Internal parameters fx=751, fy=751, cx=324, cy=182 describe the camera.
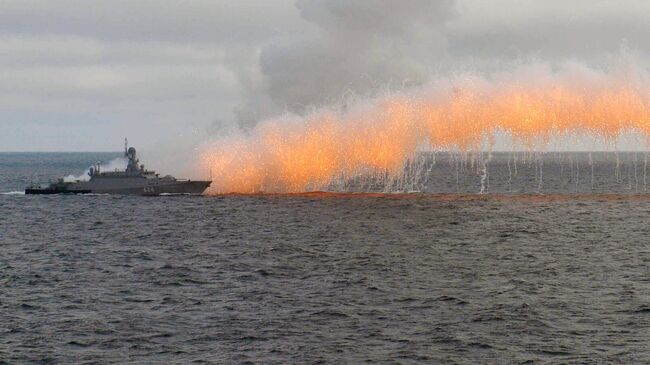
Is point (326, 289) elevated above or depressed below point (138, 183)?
below

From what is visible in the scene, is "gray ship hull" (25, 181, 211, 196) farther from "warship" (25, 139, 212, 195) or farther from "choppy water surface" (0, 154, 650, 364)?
"choppy water surface" (0, 154, 650, 364)

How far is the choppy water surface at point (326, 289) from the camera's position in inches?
1554

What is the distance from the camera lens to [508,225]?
99.9 meters

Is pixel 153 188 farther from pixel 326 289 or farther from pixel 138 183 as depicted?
pixel 326 289

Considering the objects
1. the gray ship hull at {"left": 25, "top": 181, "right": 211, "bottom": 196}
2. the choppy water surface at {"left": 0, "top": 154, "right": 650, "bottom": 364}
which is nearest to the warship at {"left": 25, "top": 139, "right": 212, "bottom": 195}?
the gray ship hull at {"left": 25, "top": 181, "right": 211, "bottom": 196}

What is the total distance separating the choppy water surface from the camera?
39.5m

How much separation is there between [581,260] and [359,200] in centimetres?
6909

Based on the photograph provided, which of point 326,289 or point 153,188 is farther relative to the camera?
point 153,188

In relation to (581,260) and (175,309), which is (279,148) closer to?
(581,260)

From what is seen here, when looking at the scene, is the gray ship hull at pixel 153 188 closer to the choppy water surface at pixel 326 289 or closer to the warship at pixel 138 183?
the warship at pixel 138 183

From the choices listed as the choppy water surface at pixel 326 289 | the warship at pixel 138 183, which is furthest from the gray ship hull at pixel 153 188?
the choppy water surface at pixel 326 289

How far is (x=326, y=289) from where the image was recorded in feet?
182

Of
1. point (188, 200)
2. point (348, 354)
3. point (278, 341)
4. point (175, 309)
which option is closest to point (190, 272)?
point (175, 309)

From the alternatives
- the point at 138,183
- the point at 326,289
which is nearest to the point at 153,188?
the point at 138,183
